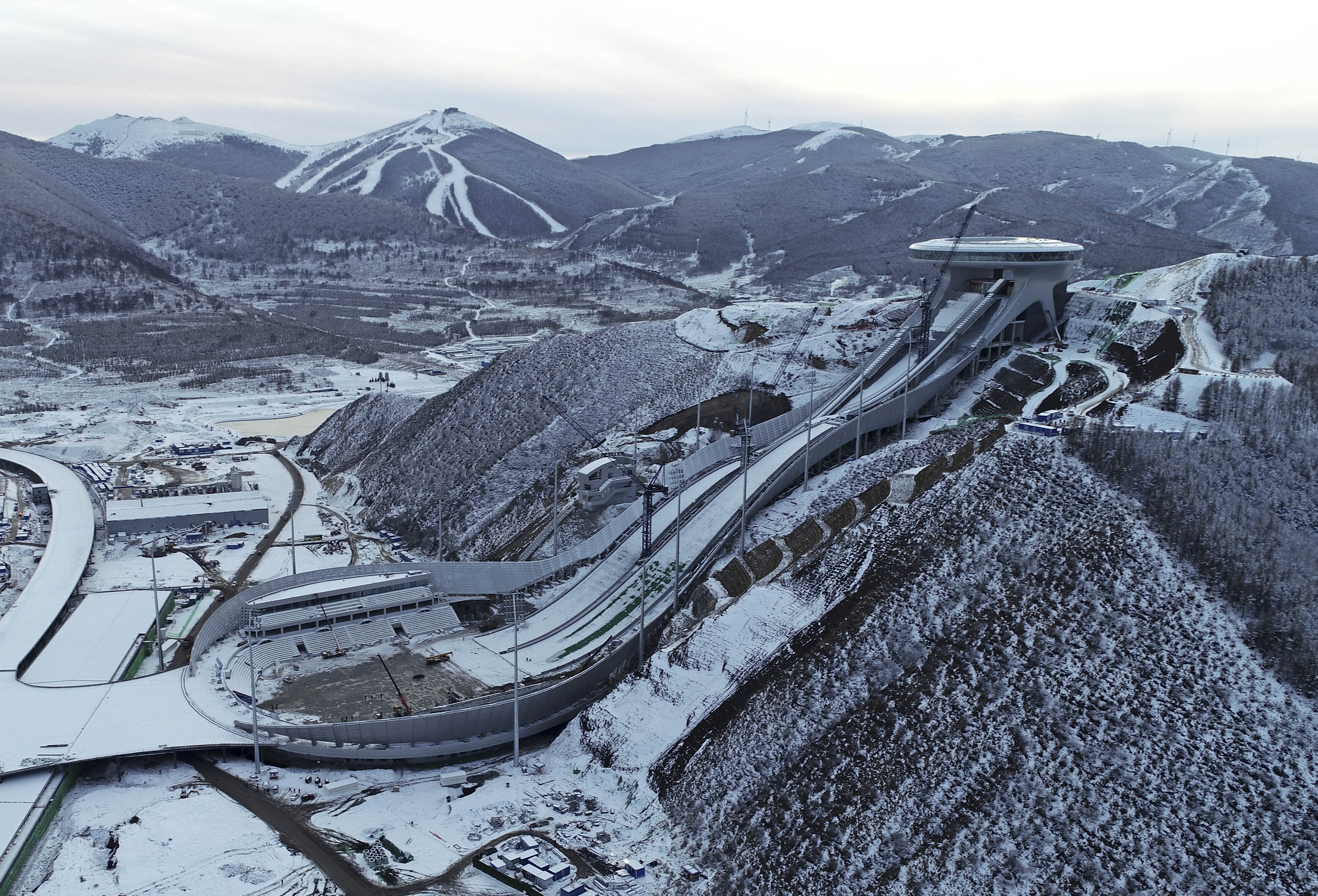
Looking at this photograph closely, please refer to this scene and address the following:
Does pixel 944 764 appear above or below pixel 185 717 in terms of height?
above

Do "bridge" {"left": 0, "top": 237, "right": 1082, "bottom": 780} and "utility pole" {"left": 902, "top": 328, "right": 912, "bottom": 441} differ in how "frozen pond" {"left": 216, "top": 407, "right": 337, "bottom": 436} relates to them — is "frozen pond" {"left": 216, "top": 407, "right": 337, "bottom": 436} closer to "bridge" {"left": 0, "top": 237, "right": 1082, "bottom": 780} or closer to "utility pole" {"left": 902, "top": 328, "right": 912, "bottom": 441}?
"bridge" {"left": 0, "top": 237, "right": 1082, "bottom": 780}

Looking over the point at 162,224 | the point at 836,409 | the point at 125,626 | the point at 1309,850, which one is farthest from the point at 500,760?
the point at 162,224

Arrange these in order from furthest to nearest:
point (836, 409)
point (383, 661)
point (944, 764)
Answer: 1. point (836, 409)
2. point (383, 661)
3. point (944, 764)

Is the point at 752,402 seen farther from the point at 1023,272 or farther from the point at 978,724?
the point at 978,724

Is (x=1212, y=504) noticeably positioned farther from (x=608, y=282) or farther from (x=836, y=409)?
(x=608, y=282)

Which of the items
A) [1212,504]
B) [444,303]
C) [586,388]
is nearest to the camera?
[1212,504]

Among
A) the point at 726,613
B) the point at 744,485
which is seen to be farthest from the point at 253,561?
the point at 726,613

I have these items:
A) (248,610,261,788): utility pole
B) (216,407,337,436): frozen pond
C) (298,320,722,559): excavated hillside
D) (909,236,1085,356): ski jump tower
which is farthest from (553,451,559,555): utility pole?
(216,407,337,436): frozen pond

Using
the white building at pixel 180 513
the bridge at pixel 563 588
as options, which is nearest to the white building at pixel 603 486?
the bridge at pixel 563 588
